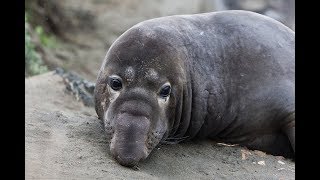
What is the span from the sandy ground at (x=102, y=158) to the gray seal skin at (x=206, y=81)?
160mm

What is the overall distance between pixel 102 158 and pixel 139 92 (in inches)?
24.8

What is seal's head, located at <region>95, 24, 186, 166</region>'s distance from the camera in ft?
15.9

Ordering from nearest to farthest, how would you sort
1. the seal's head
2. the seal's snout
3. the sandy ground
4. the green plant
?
1. the sandy ground
2. the seal's snout
3. the seal's head
4. the green plant

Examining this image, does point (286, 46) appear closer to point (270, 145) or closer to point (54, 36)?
point (270, 145)

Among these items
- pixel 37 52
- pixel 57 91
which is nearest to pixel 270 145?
pixel 57 91

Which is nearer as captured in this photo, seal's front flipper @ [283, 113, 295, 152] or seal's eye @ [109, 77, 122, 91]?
seal's eye @ [109, 77, 122, 91]

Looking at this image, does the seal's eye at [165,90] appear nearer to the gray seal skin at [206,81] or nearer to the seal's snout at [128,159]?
the gray seal skin at [206,81]

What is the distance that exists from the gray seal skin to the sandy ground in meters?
0.16

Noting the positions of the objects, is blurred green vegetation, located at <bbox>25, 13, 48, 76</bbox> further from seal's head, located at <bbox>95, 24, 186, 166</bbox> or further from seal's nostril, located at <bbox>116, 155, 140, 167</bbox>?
seal's nostril, located at <bbox>116, 155, 140, 167</bbox>

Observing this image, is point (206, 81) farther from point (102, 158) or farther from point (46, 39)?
point (46, 39)

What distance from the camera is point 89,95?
7766 millimetres

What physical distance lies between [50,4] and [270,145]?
779 cm

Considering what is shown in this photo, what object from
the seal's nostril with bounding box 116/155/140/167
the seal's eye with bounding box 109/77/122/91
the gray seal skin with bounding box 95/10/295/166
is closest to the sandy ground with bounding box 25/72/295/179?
the seal's nostril with bounding box 116/155/140/167

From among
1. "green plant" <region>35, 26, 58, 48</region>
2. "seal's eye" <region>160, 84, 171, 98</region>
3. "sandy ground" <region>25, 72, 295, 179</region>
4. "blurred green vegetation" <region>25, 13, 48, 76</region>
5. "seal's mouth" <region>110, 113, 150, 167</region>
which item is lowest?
"green plant" <region>35, 26, 58, 48</region>
